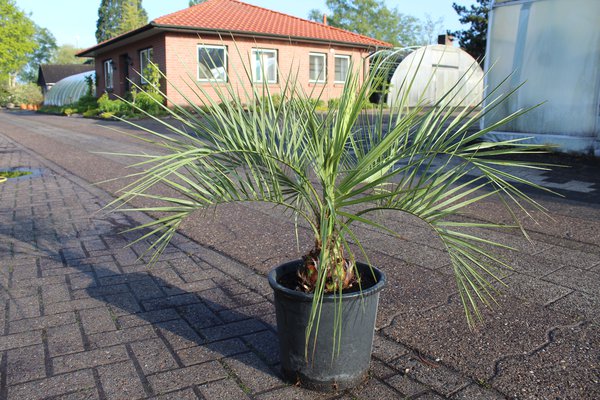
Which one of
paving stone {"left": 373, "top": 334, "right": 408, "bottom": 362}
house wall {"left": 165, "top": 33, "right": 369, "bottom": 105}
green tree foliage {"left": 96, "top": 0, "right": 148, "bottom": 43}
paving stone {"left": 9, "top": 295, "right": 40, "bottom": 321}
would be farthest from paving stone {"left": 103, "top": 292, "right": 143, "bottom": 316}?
green tree foliage {"left": 96, "top": 0, "right": 148, "bottom": 43}

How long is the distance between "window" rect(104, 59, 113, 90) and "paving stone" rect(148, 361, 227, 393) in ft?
97.0

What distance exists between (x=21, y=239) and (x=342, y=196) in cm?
389

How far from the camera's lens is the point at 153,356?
107 inches

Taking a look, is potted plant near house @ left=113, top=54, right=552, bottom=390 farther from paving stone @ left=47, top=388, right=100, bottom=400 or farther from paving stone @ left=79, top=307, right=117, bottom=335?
paving stone @ left=79, top=307, right=117, bottom=335

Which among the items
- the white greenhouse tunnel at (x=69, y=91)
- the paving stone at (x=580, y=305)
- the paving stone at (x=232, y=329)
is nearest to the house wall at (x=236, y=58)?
the white greenhouse tunnel at (x=69, y=91)

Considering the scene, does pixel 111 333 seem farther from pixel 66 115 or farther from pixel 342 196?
pixel 66 115

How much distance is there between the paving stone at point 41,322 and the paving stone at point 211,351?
2.85 ft

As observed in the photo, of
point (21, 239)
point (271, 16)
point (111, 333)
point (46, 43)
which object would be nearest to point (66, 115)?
point (271, 16)

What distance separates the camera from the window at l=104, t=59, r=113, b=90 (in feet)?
96.9

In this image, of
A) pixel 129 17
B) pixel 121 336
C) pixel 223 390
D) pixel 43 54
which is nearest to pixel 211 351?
pixel 223 390

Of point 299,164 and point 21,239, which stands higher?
point 299,164

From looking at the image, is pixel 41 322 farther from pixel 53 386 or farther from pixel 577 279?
pixel 577 279

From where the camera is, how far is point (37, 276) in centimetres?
390

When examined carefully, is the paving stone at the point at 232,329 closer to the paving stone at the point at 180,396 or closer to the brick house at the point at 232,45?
the paving stone at the point at 180,396
